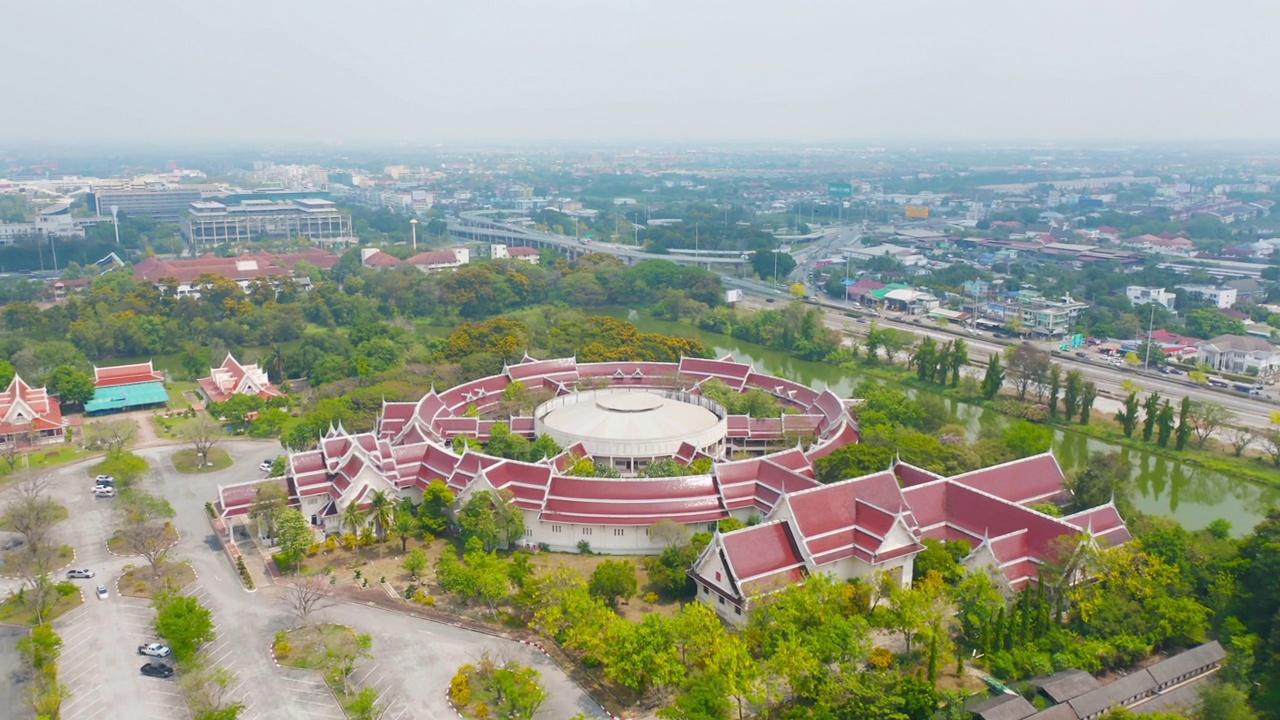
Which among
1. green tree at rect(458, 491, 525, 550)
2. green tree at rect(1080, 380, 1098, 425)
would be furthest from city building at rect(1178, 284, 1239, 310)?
green tree at rect(458, 491, 525, 550)

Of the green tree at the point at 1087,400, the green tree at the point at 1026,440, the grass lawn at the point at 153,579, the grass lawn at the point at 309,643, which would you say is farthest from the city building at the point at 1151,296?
the grass lawn at the point at 153,579

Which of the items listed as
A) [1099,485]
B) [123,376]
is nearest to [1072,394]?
[1099,485]

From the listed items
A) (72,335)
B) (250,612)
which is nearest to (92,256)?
(72,335)

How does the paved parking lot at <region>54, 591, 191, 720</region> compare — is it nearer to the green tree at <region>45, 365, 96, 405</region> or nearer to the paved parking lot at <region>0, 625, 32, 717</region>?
the paved parking lot at <region>0, 625, 32, 717</region>

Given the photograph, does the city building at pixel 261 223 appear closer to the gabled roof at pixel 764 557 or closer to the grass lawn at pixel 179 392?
the grass lawn at pixel 179 392

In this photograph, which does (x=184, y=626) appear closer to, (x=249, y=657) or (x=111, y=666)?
(x=249, y=657)
